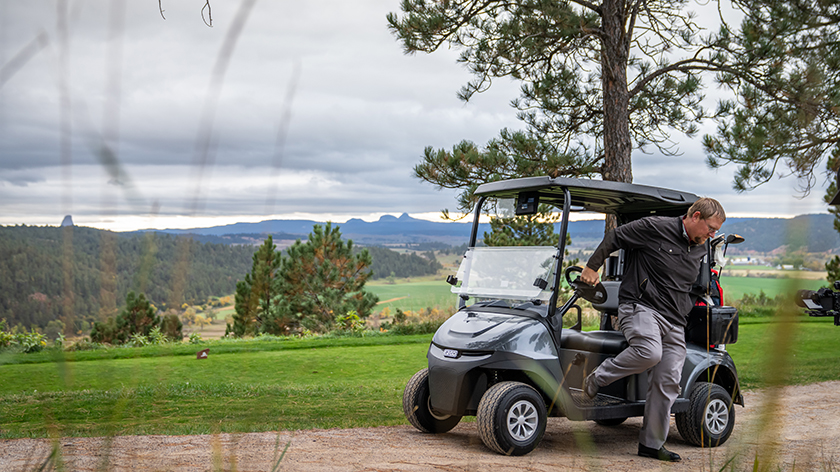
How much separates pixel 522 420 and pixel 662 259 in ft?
5.23

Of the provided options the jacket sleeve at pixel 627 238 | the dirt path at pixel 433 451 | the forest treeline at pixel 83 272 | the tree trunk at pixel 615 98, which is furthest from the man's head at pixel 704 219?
the tree trunk at pixel 615 98

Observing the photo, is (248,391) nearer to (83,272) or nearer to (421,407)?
(421,407)

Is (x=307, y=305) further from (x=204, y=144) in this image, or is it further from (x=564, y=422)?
(x=204, y=144)

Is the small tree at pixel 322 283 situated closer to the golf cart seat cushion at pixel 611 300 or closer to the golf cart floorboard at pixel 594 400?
the golf cart seat cushion at pixel 611 300

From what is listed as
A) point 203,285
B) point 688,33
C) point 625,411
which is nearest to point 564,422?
point 625,411

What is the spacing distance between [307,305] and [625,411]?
49.1 feet

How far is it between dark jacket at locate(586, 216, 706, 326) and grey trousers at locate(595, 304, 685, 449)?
0.12m

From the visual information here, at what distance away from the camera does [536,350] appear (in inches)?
184

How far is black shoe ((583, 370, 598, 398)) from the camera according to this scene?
4691mm

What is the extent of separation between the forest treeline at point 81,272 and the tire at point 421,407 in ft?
14.0

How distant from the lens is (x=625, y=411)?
490cm

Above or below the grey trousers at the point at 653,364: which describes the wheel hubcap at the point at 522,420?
below

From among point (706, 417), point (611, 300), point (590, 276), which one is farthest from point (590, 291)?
point (706, 417)

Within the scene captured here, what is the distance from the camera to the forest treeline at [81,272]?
1.02m
